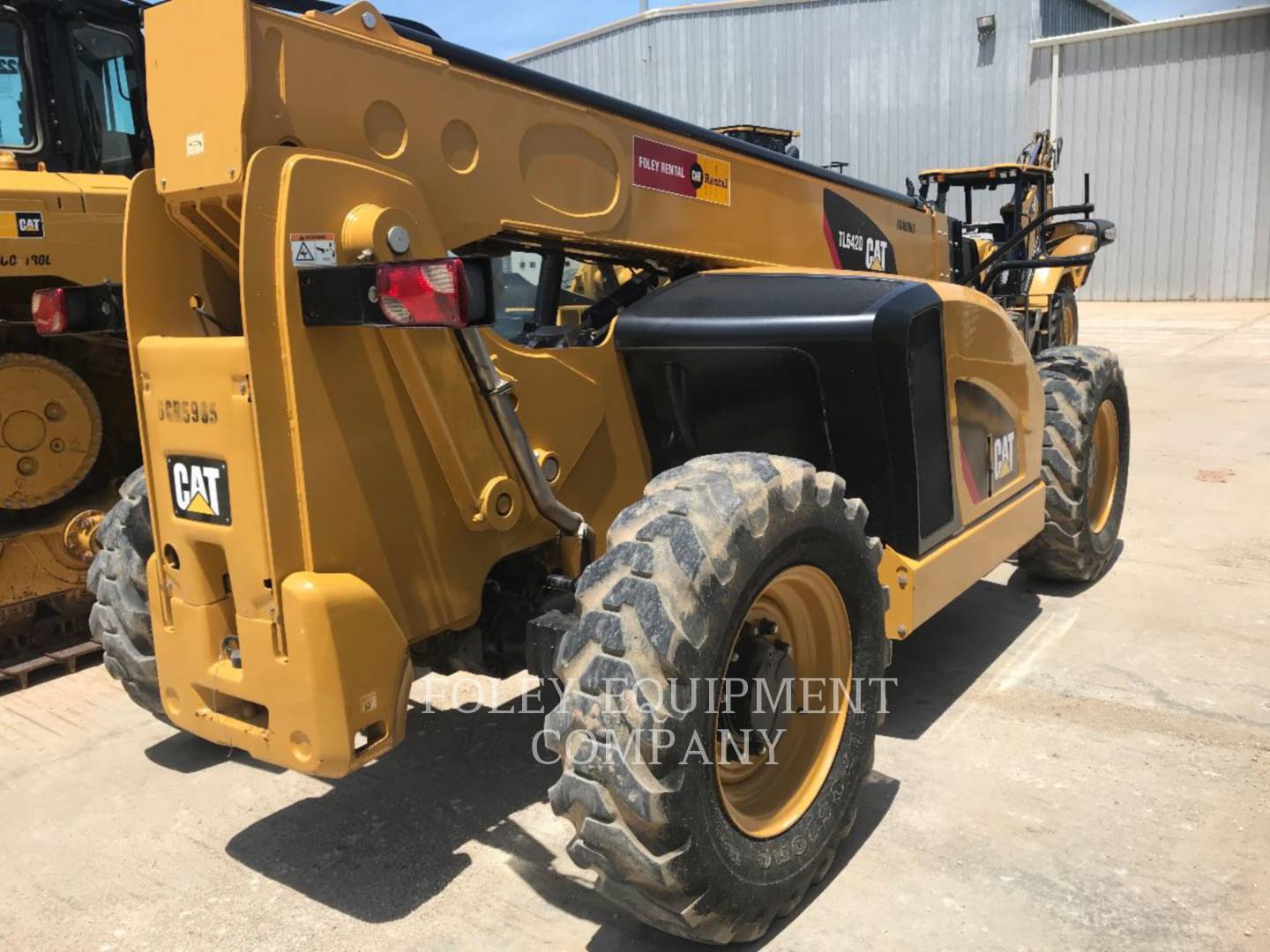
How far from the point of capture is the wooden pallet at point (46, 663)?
4.62 m

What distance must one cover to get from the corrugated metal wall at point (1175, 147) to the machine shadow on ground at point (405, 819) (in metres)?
21.0

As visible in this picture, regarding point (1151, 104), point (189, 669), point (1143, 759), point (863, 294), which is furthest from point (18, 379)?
point (1151, 104)

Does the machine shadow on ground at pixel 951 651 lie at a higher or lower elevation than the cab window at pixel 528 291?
lower

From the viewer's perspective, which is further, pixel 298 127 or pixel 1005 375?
pixel 1005 375

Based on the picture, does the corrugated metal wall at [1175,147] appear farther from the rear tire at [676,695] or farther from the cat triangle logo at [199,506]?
the cat triangle logo at [199,506]

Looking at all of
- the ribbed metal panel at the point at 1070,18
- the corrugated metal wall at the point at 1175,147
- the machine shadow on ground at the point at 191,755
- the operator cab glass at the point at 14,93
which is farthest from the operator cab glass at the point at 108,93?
the ribbed metal panel at the point at 1070,18

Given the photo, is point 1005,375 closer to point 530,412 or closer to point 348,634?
point 530,412

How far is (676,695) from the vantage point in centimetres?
231

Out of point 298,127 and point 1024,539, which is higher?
point 298,127

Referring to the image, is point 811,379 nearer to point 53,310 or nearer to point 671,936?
point 671,936

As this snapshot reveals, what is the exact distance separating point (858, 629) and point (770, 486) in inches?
26.5

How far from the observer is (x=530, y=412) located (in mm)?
2975

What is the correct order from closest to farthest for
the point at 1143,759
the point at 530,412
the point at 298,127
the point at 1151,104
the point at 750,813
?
1. the point at 298,127
2. the point at 750,813
3. the point at 530,412
4. the point at 1143,759
5. the point at 1151,104

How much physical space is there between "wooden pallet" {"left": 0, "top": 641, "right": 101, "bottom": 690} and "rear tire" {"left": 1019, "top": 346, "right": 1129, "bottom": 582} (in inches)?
176
